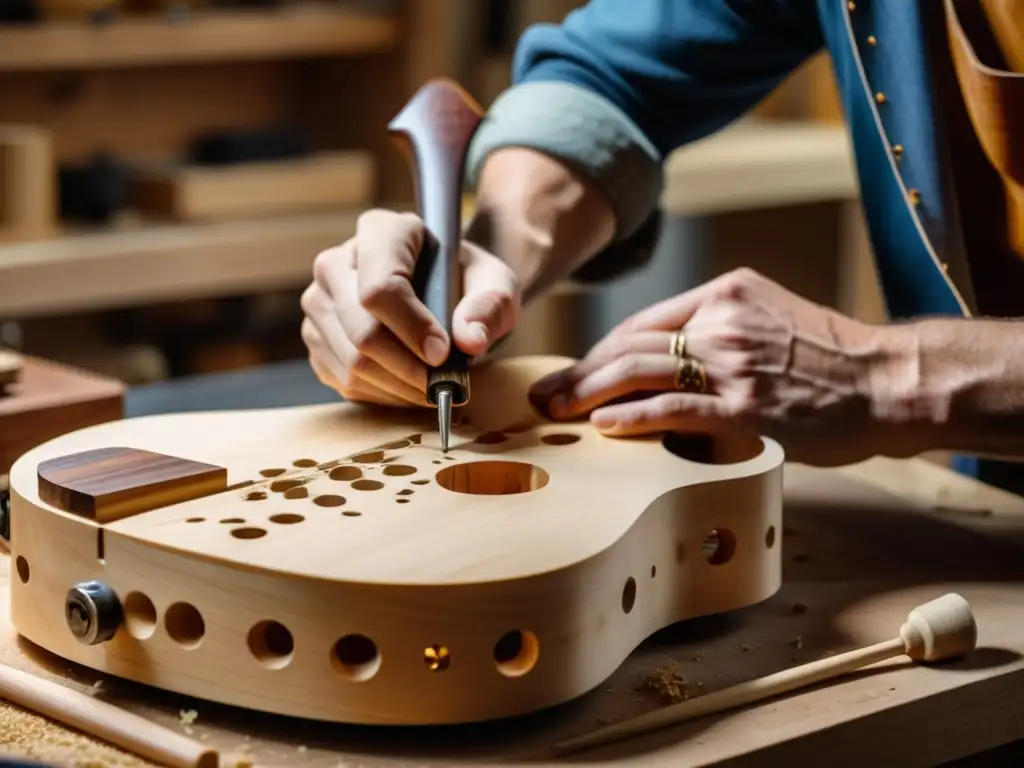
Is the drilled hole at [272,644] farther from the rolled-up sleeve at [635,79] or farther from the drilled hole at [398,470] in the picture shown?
the rolled-up sleeve at [635,79]

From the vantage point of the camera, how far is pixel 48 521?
0.88 meters

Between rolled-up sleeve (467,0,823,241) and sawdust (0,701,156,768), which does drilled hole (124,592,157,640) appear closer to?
sawdust (0,701,156,768)

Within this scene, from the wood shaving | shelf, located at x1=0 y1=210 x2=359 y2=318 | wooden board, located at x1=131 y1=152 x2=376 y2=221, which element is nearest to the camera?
the wood shaving

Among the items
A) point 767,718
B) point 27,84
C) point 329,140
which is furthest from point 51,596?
point 329,140

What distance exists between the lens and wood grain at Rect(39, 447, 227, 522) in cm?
87

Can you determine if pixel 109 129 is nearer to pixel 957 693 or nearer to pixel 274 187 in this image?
pixel 274 187

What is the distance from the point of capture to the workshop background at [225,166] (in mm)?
2316

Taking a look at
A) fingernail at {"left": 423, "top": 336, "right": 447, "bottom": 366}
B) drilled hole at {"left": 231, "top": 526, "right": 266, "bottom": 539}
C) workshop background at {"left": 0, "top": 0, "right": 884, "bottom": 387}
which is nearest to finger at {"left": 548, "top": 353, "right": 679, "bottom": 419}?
fingernail at {"left": 423, "top": 336, "right": 447, "bottom": 366}

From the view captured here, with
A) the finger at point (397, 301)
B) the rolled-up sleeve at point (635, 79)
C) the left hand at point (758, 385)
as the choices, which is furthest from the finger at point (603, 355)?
the rolled-up sleeve at point (635, 79)

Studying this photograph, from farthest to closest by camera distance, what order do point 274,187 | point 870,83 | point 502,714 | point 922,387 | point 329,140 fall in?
1. point 329,140
2. point 274,187
3. point 870,83
4. point 922,387
5. point 502,714

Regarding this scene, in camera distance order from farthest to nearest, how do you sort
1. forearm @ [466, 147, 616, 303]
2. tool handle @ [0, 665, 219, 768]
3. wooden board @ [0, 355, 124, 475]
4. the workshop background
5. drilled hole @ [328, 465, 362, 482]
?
the workshop background, forearm @ [466, 147, 616, 303], wooden board @ [0, 355, 124, 475], drilled hole @ [328, 465, 362, 482], tool handle @ [0, 665, 219, 768]

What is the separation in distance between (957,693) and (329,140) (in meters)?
2.20

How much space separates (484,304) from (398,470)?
0.18 m

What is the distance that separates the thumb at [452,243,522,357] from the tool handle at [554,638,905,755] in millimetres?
344
